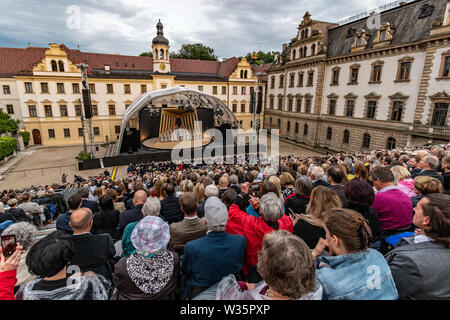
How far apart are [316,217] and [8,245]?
114 inches

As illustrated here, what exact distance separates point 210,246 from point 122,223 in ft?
6.98

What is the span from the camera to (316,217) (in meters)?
2.59

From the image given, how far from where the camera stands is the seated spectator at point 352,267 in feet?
5.33

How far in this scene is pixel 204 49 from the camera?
48312 millimetres

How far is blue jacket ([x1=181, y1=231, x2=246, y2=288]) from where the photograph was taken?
2193mm

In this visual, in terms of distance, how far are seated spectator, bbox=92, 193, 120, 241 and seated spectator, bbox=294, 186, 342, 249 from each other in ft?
9.65

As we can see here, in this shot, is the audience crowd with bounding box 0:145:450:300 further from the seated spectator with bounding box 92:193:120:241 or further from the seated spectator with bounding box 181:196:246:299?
the seated spectator with bounding box 92:193:120:241

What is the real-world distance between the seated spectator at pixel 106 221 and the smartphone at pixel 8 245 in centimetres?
189

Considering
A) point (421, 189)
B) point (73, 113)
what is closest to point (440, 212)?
point (421, 189)

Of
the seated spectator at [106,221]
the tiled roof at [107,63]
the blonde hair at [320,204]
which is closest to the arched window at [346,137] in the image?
the tiled roof at [107,63]

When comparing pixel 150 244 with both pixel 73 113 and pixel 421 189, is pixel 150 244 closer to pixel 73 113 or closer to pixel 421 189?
pixel 421 189

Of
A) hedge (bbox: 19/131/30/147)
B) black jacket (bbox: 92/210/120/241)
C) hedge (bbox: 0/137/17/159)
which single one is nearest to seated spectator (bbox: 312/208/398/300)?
black jacket (bbox: 92/210/120/241)

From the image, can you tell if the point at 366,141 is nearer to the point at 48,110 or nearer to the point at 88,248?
the point at 88,248

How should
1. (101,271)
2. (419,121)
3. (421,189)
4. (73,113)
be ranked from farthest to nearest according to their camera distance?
(73,113) < (419,121) < (421,189) < (101,271)
